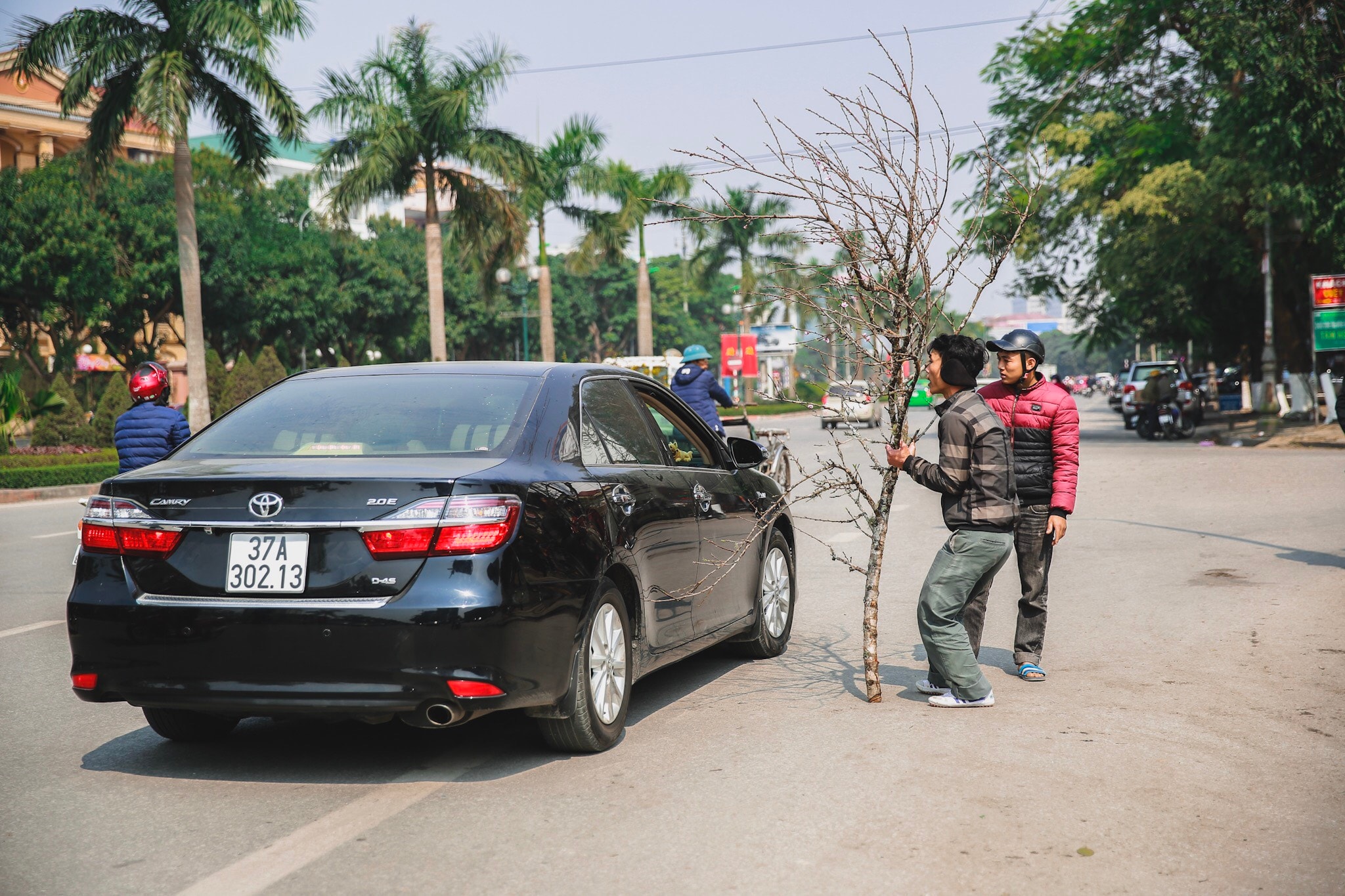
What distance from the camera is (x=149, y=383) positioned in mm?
8836

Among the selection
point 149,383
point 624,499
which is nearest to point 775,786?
point 624,499

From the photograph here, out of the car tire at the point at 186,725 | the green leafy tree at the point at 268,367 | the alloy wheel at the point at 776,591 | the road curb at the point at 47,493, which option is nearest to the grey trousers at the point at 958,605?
the alloy wheel at the point at 776,591

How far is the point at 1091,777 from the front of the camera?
4.88 m

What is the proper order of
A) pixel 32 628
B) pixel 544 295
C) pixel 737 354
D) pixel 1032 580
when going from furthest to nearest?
pixel 737 354, pixel 544 295, pixel 32 628, pixel 1032 580

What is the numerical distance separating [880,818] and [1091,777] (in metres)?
0.95

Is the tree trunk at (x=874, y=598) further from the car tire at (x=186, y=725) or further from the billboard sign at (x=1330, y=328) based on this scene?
the billboard sign at (x=1330, y=328)

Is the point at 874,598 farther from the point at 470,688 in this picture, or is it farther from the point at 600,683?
the point at 470,688

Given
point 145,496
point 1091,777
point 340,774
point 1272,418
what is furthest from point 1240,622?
point 1272,418

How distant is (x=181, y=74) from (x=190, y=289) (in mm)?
4084

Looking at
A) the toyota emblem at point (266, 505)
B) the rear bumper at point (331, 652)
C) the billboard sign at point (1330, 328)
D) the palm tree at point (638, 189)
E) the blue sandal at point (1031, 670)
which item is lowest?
the blue sandal at point (1031, 670)

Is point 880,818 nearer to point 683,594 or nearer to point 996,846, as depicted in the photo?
point 996,846

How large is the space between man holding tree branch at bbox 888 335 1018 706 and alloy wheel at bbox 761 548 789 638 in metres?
1.20

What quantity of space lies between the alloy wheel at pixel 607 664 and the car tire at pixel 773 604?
173 cm

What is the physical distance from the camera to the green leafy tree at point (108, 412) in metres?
27.8
